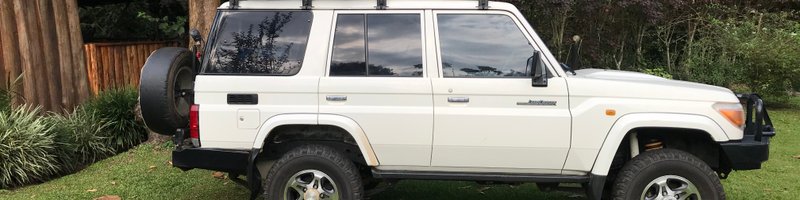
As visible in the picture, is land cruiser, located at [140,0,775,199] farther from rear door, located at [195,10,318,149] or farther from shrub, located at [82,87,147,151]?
shrub, located at [82,87,147,151]

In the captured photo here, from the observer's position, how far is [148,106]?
4238 millimetres

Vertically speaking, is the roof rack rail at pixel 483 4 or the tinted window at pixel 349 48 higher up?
the roof rack rail at pixel 483 4

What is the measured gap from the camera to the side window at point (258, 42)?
433 centimetres

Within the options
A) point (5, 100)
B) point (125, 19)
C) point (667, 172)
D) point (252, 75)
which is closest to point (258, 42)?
point (252, 75)

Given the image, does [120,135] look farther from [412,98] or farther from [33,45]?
[412,98]

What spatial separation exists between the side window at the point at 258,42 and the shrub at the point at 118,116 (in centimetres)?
413

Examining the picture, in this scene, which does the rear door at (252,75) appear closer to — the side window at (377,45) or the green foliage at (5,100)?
the side window at (377,45)

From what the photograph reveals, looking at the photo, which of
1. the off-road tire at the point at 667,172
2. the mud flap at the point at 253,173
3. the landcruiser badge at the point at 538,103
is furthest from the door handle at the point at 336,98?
the off-road tire at the point at 667,172

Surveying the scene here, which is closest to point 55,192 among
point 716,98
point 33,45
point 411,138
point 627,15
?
point 33,45

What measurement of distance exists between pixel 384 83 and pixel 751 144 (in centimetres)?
253

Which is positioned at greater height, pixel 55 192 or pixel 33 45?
pixel 33 45

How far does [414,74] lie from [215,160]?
157 cm

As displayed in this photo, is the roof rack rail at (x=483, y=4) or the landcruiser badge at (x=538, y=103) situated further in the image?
the roof rack rail at (x=483, y=4)

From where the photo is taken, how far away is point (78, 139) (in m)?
7.14
